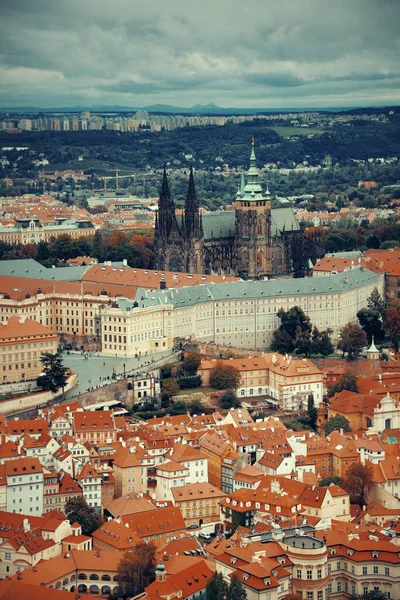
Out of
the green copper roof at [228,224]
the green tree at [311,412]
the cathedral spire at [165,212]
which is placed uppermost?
the cathedral spire at [165,212]

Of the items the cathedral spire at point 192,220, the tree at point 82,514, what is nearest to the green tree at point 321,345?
the cathedral spire at point 192,220

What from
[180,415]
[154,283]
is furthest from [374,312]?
[180,415]

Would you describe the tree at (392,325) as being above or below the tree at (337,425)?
above

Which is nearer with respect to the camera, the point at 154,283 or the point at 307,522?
the point at 307,522

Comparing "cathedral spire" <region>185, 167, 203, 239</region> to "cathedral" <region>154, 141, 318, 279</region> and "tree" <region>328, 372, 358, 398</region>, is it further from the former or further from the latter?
"tree" <region>328, 372, 358, 398</region>

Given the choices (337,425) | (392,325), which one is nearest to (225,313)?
(392,325)

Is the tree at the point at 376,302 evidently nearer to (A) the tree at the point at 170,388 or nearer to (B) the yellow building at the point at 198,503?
(A) the tree at the point at 170,388

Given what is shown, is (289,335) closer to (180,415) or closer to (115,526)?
(180,415)
